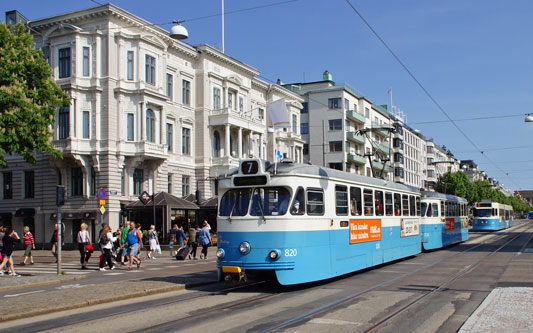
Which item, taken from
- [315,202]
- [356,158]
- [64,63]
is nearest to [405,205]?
[315,202]

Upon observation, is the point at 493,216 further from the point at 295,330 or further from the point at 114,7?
the point at 295,330

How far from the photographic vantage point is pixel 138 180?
1526 inches

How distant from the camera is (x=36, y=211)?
3916cm

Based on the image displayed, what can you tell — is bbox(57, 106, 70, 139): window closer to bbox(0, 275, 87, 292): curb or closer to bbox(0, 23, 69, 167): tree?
bbox(0, 23, 69, 167): tree

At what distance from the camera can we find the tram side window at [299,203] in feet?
41.3

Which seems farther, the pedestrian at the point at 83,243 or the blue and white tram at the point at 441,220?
the blue and white tram at the point at 441,220

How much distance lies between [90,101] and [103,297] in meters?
27.1

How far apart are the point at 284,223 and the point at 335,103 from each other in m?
57.6

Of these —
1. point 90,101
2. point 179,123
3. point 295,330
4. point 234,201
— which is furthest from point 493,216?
point 295,330

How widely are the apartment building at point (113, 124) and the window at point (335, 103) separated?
1046 inches

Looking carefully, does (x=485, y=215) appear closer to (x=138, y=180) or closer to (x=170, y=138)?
(x=170, y=138)

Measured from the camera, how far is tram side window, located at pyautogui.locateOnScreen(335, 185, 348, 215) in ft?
46.7

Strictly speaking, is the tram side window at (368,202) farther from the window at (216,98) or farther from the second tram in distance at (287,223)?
the window at (216,98)

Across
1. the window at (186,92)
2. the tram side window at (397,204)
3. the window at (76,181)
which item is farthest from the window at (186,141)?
the tram side window at (397,204)
